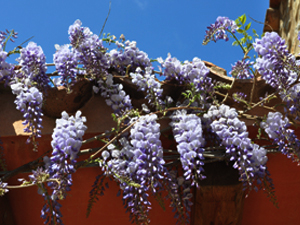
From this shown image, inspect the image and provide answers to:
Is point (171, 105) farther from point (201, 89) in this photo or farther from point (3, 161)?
point (3, 161)

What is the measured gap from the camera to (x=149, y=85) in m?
1.81

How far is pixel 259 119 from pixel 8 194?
1.42 m

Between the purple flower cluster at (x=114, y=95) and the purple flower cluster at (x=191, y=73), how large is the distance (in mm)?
271

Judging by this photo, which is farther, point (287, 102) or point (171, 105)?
point (171, 105)

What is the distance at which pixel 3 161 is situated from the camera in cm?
182

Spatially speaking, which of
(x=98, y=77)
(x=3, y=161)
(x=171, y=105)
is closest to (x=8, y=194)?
(x=3, y=161)

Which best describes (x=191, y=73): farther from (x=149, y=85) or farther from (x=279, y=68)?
(x=279, y=68)

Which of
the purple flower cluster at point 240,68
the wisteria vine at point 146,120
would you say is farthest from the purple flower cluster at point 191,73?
the purple flower cluster at point 240,68

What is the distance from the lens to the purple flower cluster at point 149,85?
1.79 m

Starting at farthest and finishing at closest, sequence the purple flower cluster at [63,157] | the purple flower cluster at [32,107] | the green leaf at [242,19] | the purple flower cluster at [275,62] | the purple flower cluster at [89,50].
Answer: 1. the green leaf at [242,19]
2. the purple flower cluster at [89,50]
3. the purple flower cluster at [275,62]
4. the purple flower cluster at [32,107]
5. the purple flower cluster at [63,157]

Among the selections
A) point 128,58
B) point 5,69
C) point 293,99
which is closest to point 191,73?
point 128,58

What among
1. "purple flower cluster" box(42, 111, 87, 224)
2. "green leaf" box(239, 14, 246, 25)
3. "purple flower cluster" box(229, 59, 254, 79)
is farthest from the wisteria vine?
"green leaf" box(239, 14, 246, 25)

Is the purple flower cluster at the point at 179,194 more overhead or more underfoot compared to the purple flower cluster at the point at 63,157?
more underfoot

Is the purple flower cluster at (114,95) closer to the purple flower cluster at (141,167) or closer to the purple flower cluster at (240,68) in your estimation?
the purple flower cluster at (141,167)
